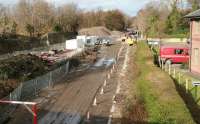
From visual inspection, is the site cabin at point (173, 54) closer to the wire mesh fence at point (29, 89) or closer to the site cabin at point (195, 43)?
the site cabin at point (195, 43)

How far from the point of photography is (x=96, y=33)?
11688 cm

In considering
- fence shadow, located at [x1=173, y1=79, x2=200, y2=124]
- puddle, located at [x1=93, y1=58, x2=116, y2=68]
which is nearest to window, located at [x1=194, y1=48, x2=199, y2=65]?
fence shadow, located at [x1=173, y1=79, x2=200, y2=124]

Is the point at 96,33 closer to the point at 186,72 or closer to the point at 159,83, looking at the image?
the point at 186,72

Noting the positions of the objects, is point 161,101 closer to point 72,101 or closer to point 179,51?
point 72,101

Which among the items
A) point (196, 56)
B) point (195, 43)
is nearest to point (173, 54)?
point (195, 43)

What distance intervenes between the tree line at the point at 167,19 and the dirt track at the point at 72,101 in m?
52.1

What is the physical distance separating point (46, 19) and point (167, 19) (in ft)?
106

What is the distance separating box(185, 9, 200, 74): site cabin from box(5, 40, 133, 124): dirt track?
8.07 meters

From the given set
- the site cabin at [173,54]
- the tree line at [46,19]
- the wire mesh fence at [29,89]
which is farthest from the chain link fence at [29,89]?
the tree line at [46,19]

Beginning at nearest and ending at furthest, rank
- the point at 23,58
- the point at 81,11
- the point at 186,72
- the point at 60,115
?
1. the point at 60,115
2. the point at 186,72
3. the point at 23,58
4. the point at 81,11

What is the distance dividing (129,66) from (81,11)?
9711 cm

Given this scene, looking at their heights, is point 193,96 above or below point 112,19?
below

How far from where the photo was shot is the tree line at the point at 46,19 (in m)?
91.5

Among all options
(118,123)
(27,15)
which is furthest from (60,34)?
(118,123)
